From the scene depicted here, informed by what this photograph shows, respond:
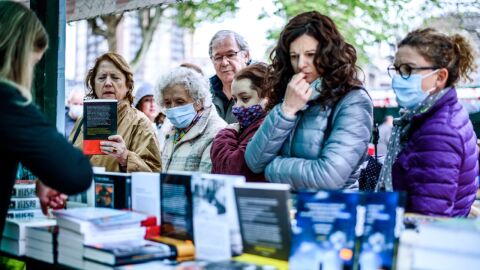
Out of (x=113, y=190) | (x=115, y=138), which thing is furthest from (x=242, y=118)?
(x=113, y=190)

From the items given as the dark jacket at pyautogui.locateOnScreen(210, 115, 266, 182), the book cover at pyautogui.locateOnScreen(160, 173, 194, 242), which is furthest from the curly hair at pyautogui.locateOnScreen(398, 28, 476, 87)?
the book cover at pyautogui.locateOnScreen(160, 173, 194, 242)

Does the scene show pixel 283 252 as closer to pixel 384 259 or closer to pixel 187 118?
pixel 384 259

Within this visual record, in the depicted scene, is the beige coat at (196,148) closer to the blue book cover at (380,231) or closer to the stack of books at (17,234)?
the stack of books at (17,234)

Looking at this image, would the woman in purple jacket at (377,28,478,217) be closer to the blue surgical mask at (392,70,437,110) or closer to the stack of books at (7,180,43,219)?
the blue surgical mask at (392,70,437,110)

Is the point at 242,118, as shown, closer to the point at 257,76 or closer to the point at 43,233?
the point at 257,76

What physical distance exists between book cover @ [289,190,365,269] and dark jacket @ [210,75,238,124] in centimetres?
255

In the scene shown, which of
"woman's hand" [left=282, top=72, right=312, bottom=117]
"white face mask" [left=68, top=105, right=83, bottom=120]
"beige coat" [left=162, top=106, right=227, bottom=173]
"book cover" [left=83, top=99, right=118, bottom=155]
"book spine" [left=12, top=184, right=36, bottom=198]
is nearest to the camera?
"woman's hand" [left=282, top=72, right=312, bottom=117]

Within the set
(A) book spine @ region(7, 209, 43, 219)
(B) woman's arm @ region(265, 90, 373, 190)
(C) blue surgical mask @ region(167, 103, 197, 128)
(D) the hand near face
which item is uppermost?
(C) blue surgical mask @ region(167, 103, 197, 128)

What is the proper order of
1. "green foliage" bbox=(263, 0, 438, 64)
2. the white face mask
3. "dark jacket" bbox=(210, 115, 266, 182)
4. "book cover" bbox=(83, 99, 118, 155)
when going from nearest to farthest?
1. "dark jacket" bbox=(210, 115, 266, 182)
2. "book cover" bbox=(83, 99, 118, 155)
3. the white face mask
4. "green foliage" bbox=(263, 0, 438, 64)

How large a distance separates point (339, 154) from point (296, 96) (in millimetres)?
318

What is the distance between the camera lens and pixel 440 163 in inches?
94.5

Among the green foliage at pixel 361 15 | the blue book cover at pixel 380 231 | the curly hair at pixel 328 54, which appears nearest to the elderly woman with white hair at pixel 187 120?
the curly hair at pixel 328 54

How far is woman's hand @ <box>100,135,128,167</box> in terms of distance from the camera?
3.47 meters

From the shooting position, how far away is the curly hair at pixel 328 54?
106 inches
